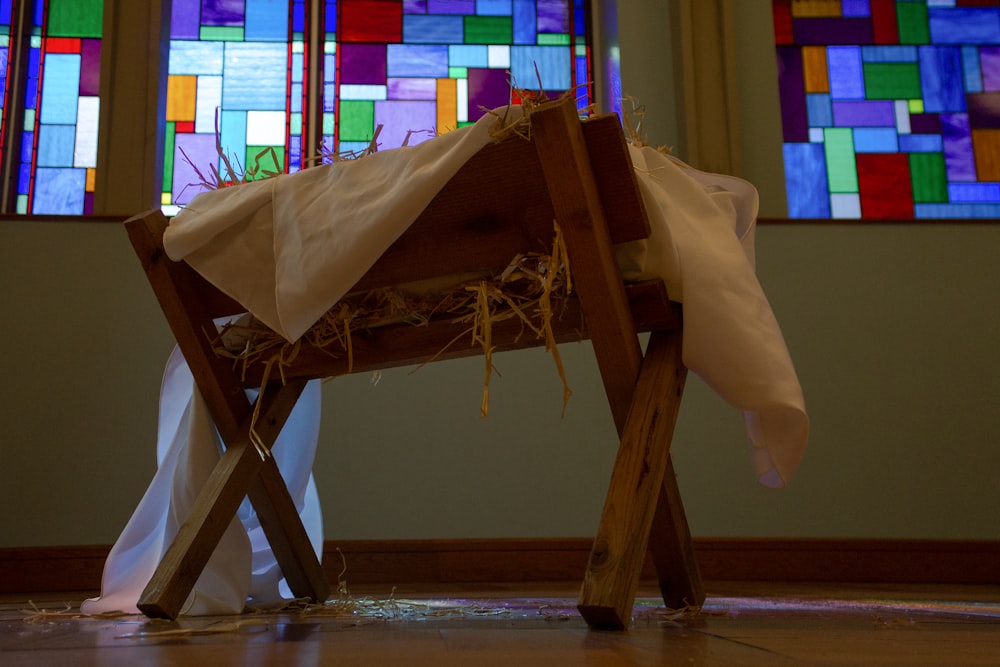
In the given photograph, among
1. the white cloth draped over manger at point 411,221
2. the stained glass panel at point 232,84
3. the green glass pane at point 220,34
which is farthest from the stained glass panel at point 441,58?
the white cloth draped over manger at point 411,221

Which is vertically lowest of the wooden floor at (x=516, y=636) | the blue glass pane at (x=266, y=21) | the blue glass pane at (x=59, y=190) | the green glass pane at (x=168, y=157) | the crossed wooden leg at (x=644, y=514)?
the wooden floor at (x=516, y=636)

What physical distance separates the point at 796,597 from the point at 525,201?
3.57 ft

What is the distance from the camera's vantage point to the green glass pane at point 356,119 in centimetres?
352

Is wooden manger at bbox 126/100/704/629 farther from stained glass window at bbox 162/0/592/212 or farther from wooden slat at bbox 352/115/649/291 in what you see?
stained glass window at bbox 162/0/592/212

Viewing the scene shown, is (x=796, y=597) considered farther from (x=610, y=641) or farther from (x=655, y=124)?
(x=655, y=124)

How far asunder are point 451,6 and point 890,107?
65.9 inches

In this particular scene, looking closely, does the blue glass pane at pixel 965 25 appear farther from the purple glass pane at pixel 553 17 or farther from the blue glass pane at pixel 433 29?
the blue glass pane at pixel 433 29

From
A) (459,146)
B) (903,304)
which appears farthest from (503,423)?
(459,146)

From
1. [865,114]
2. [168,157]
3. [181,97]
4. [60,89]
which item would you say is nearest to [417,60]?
[181,97]

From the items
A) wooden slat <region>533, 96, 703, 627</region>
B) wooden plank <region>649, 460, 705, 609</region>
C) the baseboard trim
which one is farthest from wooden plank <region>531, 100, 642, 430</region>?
the baseboard trim

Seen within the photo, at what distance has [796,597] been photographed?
6.21 ft

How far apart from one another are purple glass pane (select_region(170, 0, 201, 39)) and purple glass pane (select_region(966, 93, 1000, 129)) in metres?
2.87

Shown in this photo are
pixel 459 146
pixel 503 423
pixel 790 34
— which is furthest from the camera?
pixel 790 34

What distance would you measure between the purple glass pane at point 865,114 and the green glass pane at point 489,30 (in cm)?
124
